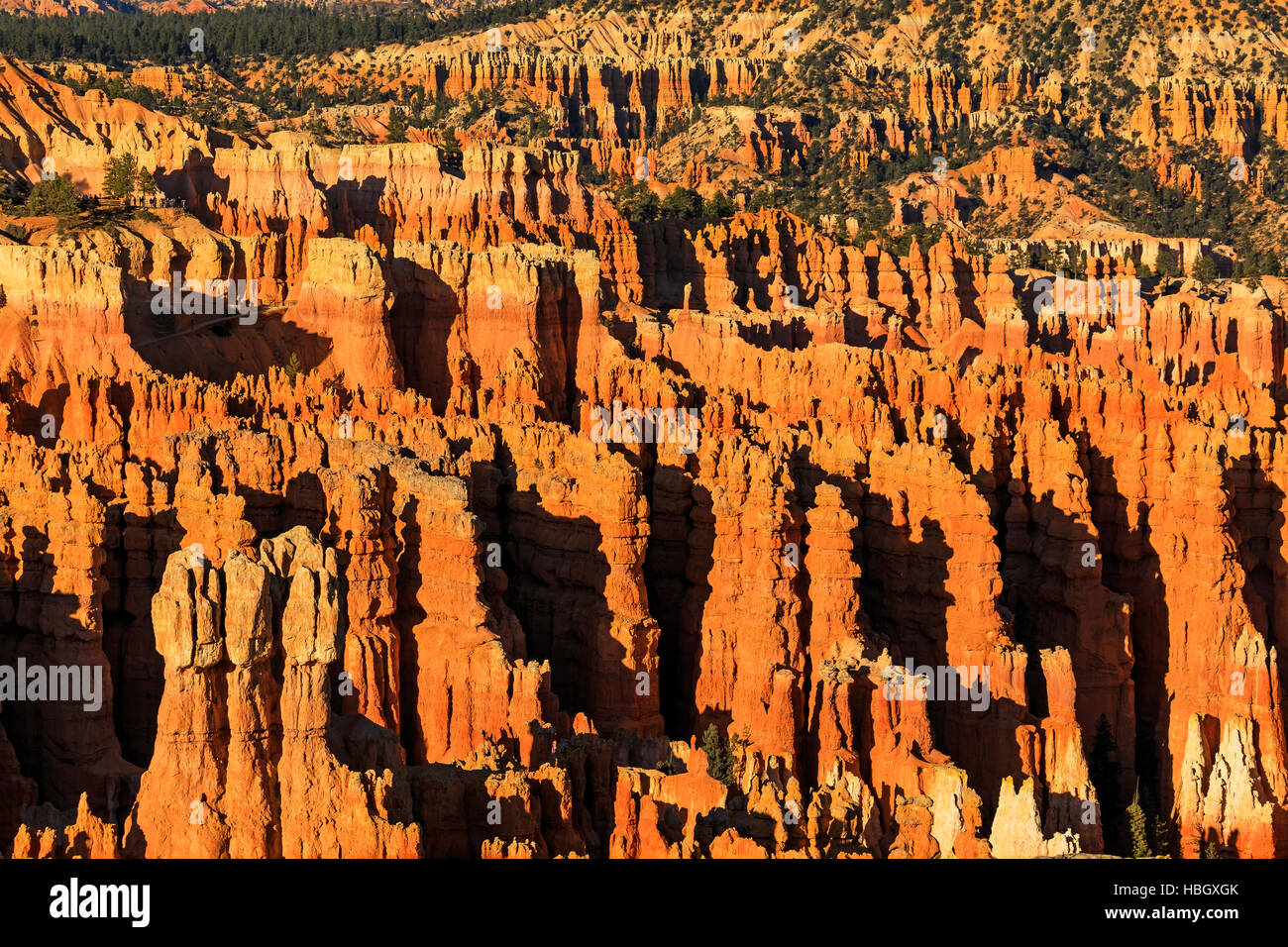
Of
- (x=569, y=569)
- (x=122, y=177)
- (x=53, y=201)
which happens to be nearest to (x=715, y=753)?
(x=569, y=569)

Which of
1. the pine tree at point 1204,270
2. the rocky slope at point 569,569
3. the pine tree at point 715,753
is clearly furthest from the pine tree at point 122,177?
the pine tree at point 1204,270

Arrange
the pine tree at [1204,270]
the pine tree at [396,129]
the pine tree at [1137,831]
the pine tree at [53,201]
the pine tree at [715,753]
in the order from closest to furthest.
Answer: the pine tree at [715,753] → the pine tree at [1137,831] → the pine tree at [53,201] → the pine tree at [396,129] → the pine tree at [1204,270]

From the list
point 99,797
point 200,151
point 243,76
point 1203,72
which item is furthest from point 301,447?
point 1203,72

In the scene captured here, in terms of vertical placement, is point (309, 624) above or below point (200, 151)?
below

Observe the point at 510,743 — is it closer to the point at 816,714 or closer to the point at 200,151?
the point at 816,714

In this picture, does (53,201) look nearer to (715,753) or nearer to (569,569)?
(569,569)

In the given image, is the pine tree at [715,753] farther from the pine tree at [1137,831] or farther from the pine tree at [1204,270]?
the pine tree at [1204,270]

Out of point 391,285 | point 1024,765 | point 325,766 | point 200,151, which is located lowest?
point 1024,765

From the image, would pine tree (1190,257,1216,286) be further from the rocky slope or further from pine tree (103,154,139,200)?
pine tree (103,154,139,200)

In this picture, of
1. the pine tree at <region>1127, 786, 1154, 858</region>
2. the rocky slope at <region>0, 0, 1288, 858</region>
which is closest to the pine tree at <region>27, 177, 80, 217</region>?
the rocky slope at <region>0, 0, 1288, 858</region>

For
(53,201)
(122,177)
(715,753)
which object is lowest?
(715,753)
